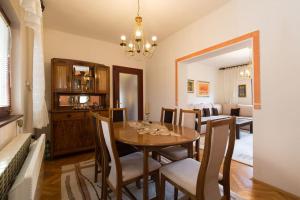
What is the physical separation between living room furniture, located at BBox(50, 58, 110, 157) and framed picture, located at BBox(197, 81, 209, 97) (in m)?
4.19

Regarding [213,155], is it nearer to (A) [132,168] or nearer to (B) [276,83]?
(A) [132,168]

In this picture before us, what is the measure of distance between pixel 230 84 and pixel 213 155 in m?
6.56

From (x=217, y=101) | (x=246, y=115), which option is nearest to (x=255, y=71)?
(x=246, y=115)

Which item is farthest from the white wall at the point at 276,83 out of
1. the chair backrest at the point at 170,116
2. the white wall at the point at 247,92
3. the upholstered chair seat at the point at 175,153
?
the white wall at the point at 247,92

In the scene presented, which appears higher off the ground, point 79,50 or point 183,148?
point 79,50

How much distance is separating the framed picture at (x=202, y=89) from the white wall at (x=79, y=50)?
3198mm

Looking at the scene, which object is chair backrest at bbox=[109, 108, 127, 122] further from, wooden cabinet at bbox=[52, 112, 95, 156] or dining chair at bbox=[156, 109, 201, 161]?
dining chair at bbox=[156, 109, 201, 161]

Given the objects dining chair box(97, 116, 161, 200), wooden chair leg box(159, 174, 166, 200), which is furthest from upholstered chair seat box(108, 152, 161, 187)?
wooden chair leg box(159, 174, 166, 200)

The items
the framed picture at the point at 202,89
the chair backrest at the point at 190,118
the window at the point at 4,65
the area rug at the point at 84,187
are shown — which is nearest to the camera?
the window at the point at 4,65

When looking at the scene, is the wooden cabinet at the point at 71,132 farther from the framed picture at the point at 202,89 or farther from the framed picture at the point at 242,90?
the framed picture at the point at 242,90

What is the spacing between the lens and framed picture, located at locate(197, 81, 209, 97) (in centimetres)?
632

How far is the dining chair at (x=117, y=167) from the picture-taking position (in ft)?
4.32

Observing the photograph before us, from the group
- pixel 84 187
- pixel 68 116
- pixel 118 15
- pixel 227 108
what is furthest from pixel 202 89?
pixel 84 187

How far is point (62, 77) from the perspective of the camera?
3.00m
